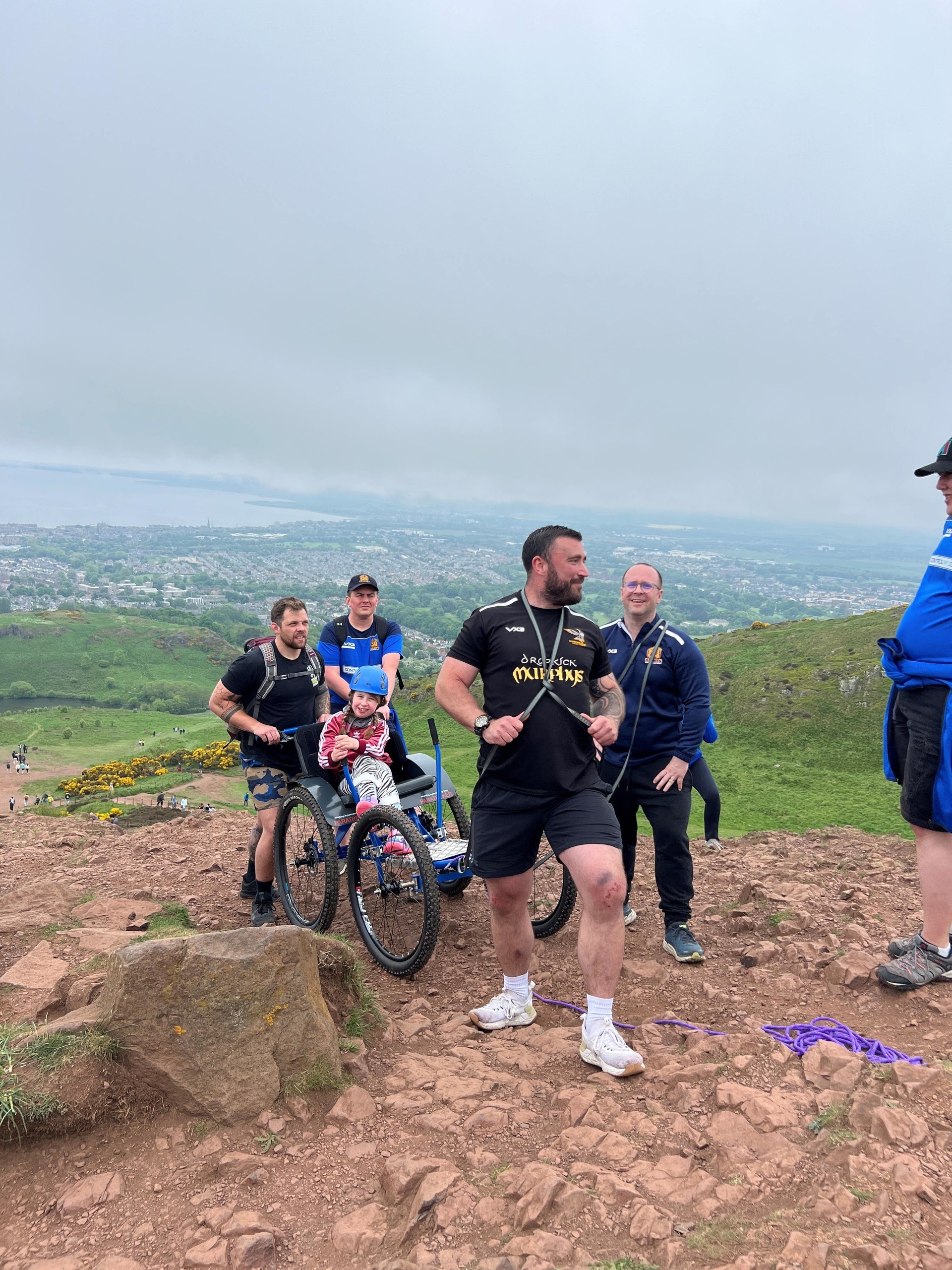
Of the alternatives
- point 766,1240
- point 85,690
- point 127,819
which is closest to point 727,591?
point 85,690

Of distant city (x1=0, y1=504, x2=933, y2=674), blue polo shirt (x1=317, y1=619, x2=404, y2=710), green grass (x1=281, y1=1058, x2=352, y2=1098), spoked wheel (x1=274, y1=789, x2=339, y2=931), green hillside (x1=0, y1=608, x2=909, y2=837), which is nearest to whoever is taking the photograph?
green grass (x1=281, y1=1058, x2=352, y2=1098)

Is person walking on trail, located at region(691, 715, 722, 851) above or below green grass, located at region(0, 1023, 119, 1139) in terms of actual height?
below

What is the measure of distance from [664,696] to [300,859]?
3356 millimetres

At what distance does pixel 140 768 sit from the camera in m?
29.0

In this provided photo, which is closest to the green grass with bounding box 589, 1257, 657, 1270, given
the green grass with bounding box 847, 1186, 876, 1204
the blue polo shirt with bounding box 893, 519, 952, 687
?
the green grass with bounding box 847, 1186, 876, 1204

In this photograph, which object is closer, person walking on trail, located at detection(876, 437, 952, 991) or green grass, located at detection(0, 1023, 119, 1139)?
green grass, located at detection(0, 1023, 119, 1139)

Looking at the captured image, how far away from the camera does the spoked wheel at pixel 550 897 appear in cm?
572

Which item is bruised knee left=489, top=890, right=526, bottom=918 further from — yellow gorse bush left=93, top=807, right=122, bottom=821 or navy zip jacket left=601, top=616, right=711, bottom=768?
yellow gorse bush left=93, top=807, right=122, bottom=821

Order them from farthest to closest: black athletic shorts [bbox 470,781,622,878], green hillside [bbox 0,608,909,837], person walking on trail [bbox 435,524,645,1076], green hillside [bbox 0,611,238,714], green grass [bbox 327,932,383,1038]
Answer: green hillside [bbox 0,611,238,714] < green hillside [bbox 0,608,909,837] < green grass [bbox 327,932,383,1038] < black athletic shorts [bbox 470,781,622,878] < person walking on trail [bbox 435,524,645,1076]

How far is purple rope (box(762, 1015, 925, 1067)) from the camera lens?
3.65 metres

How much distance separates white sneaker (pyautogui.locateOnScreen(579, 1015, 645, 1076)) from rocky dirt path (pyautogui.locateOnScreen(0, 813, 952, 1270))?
64 millimetres

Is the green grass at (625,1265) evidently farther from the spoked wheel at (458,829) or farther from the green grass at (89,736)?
the green grass at (89,736)

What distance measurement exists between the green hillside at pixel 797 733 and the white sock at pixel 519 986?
8494 millimetres

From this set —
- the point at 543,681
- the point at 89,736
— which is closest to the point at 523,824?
the point at 543,681
